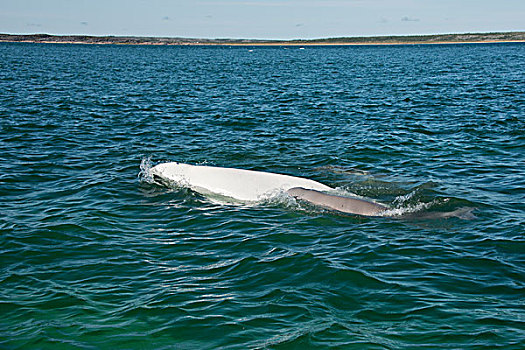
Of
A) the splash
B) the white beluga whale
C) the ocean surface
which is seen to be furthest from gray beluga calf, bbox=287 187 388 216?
the splash

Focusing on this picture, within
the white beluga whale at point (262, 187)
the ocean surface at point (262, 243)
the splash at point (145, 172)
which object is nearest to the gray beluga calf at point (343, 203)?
the white beluga whale at point (262, 187)

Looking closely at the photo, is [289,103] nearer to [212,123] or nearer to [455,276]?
[212,123]

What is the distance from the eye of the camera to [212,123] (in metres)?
25.6

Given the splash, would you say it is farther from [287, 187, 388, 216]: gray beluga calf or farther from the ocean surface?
[287, 187, 388, 216]: gray beluga calf

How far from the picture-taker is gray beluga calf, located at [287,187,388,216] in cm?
1220

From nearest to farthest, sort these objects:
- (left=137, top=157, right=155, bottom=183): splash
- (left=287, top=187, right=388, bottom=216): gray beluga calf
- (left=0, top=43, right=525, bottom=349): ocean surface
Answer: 1. (left=0, top=43, right=525, bottom=349): ocean surface
2. (left=287, top=187, right=388, bottom=216): gray beluga calf
3. (left=137, top=157, right=155, bottom=183): splash

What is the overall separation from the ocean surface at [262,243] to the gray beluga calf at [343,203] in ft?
1.28

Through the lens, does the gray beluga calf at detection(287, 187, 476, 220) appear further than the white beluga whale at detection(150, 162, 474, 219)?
No

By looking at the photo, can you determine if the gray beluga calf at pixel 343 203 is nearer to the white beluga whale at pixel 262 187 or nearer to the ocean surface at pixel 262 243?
the white beluga whale at pixel 262 187

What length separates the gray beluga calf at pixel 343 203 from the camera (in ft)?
40.0

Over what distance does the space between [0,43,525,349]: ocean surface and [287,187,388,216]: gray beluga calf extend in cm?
39

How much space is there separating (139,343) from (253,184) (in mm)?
7457

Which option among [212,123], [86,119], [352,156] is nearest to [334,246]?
[352,156]

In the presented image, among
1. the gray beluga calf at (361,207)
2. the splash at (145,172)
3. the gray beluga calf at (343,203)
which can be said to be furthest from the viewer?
the splash at (145,172)
